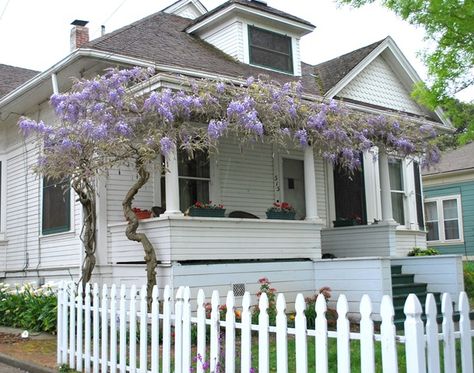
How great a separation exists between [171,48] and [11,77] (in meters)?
5.64

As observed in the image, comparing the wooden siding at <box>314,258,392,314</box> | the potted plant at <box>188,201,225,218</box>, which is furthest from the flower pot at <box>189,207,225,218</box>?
the wooden siding at <box>314,258,392,314</box>

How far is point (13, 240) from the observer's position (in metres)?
13.9

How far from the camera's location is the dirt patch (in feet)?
24.8

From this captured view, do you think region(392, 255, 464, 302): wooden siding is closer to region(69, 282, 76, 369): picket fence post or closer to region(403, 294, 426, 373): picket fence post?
region(69, 282, 76, 369): picket fence post

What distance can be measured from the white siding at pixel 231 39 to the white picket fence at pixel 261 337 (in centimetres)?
819

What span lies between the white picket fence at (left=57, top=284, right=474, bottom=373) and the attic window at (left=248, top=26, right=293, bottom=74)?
28.0 ft

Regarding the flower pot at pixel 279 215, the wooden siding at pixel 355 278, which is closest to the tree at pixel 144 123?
the flower pot at pixel 279 215

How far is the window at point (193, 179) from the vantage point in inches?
469

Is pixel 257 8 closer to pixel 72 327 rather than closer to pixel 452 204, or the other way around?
pixel 72 327

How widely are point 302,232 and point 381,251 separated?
2658mm

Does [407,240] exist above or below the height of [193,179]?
below

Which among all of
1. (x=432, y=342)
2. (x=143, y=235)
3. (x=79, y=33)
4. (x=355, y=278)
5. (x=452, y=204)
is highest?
(x=79, y=33)

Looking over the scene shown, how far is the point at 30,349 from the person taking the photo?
27.3ft

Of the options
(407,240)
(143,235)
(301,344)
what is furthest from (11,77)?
(301,344)
